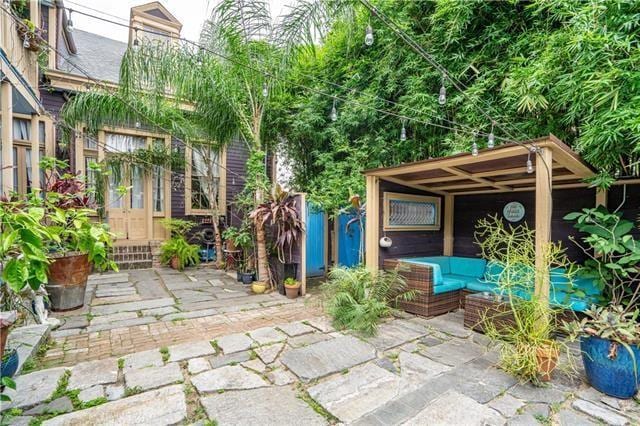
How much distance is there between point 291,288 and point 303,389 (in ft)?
8.44

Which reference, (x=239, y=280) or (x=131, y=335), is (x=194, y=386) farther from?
(x=239, y=280)

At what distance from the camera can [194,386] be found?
235 cm

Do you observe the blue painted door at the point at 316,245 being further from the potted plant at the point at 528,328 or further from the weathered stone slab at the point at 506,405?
the weathered stone slab at the point at 506,405

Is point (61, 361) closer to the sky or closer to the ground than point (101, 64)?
closer to the ground

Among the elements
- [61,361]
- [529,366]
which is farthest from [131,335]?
[529,366]

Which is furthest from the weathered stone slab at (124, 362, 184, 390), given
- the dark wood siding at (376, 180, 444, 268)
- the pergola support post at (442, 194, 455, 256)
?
the pergola support post at (442, 194, 455, 256)

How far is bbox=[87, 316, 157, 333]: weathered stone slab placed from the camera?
3.49 metres

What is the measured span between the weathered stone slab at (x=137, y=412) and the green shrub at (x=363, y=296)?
192 cm

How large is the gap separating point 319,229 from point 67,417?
5299 millimetres

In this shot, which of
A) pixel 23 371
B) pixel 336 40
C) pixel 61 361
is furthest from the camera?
pixel 336 40

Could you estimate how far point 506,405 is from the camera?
2176 mm

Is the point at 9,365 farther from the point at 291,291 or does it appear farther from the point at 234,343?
the point at 291,291

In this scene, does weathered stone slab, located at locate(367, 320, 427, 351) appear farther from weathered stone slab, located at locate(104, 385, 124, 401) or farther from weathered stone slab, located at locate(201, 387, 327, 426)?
weathered stone slab, located at locate(104, 385, 124, 401)

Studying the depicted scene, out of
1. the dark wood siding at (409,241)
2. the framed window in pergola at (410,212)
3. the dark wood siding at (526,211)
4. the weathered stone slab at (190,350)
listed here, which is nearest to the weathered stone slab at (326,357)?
the weathered stone slab at (190,350)
